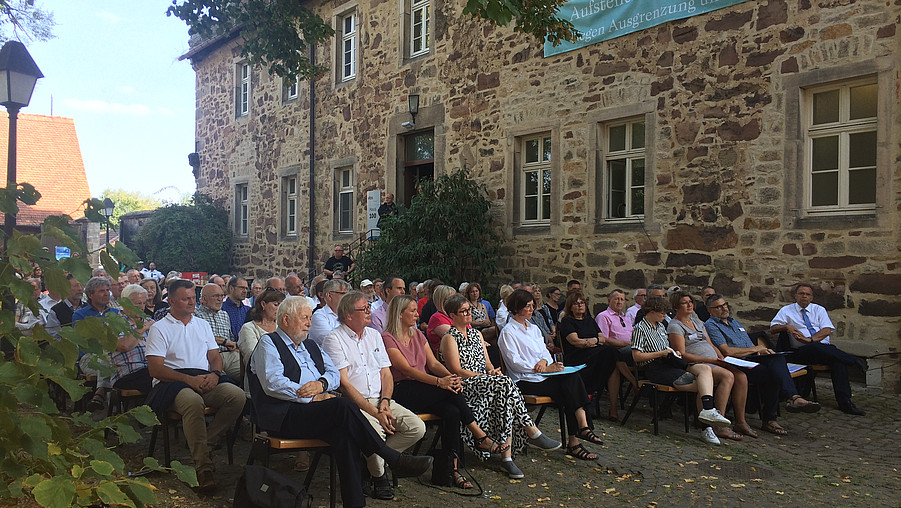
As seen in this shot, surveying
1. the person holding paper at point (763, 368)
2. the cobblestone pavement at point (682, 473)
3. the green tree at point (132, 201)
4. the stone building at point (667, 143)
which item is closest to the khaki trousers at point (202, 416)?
the cobblestone pavement at point (682, 473)

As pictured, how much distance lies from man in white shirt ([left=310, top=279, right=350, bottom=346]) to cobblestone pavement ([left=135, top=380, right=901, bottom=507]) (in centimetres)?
106

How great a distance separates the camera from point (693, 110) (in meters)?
9.52

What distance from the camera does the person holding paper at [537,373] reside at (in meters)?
5.95

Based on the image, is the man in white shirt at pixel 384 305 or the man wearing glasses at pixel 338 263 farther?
the man wearing glasses at pixel 338 263

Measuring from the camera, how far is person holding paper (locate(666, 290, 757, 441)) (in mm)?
6539

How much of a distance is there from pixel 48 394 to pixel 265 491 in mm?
1493

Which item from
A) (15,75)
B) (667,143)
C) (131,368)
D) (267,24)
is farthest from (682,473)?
(267,24)

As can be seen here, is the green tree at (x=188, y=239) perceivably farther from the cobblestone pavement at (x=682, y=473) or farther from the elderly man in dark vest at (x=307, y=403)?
the elderly man in dark vest at (x=307, y=403)

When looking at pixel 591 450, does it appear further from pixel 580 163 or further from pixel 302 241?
pixel 302 241

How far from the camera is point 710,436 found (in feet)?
20.6

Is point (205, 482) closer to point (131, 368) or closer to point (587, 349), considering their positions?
point (131, 368)

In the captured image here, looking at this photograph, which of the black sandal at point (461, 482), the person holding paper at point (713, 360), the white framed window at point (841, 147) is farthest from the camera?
the white framed window at point (841, 147)

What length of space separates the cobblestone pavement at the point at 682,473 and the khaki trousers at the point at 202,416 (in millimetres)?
241

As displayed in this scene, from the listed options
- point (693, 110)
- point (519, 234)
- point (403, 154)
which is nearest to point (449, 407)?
point (693, 110)
